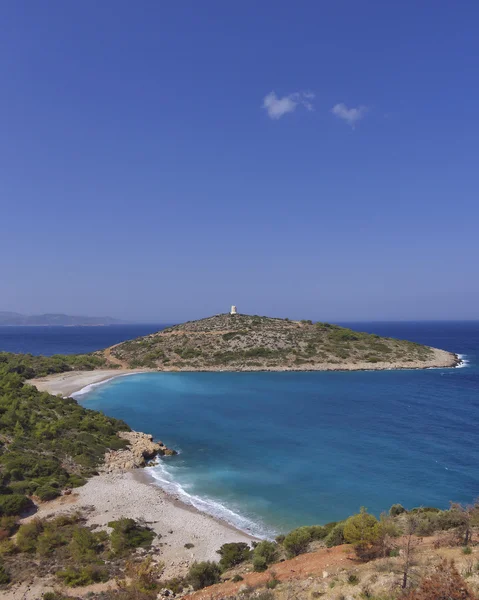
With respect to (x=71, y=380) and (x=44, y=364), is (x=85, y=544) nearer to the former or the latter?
(x=71, y=380)

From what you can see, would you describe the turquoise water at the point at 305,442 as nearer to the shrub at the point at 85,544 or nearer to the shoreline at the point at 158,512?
the shoreline at the point at 158,512

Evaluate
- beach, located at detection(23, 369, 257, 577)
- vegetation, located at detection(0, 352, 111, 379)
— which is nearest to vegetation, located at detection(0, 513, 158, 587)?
beach, located at detection(23, 369, 257, 577)

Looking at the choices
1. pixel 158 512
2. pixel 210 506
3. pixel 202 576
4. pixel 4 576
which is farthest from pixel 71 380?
pixel 202 576

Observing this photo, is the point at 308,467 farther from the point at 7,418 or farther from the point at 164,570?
the point at 7,418

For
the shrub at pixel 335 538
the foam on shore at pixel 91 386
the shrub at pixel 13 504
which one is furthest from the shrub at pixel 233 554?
the foam on shore at pixel 91 386

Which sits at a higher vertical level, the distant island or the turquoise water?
the distant island

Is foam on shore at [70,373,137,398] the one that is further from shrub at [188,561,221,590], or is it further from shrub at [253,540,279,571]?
shrub at [253,540,279,571]

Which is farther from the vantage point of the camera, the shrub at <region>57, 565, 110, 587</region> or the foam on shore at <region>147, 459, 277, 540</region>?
the foam on shore at <region>147, 459, 277, 540</region>
